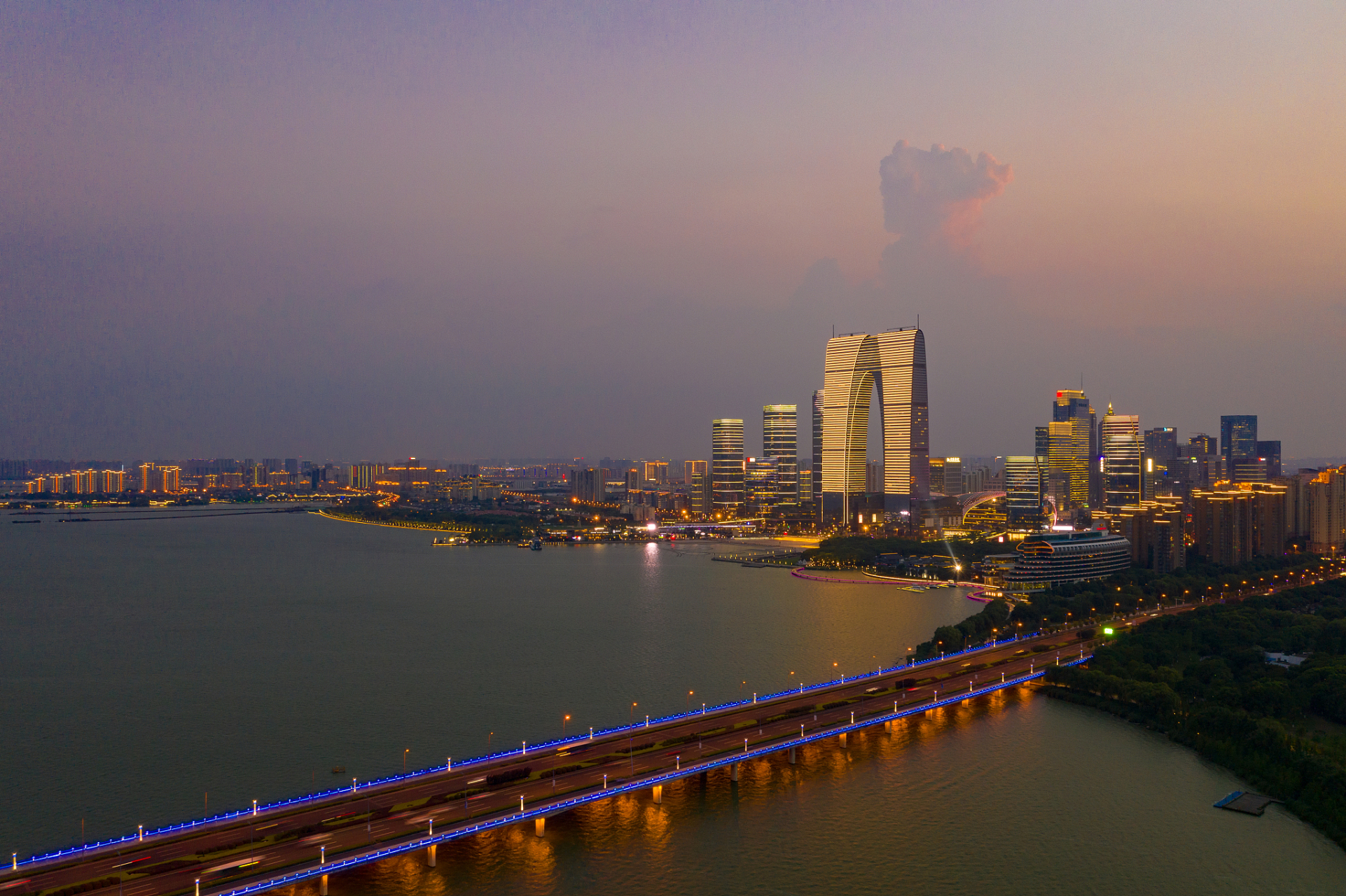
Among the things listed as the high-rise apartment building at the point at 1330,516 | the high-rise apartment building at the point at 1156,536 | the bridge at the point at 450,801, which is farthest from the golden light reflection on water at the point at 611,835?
the high-rise apartment building at the point at 1330,516

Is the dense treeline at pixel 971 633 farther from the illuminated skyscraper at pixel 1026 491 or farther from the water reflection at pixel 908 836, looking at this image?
the illuminated skyscraper at pixel 1026 491

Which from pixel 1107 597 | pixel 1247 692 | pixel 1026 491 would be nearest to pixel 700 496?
pixel 1026 491

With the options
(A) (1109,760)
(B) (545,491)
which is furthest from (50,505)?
(A) (1109,760)

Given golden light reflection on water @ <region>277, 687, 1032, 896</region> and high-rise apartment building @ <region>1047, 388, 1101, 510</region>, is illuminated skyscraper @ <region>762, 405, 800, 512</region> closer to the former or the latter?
high-rise apartment building @ <region>1047, 388, 1101, 510</region>

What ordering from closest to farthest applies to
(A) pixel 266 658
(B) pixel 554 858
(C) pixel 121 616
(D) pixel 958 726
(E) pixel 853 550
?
(B) pixel 554 858
(D) pixel 958 726
(A) pixel 266 658
(C) pixel 121 616
(E) pixel 853 550

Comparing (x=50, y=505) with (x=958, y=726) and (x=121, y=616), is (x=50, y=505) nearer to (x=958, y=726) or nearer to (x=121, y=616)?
(x=121, y=616)

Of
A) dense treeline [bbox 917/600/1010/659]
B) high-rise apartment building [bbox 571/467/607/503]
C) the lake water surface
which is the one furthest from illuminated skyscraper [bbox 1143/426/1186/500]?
high-rise apartment building [bbox 571/467/607/503]

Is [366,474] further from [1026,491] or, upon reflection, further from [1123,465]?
[1123,465]
